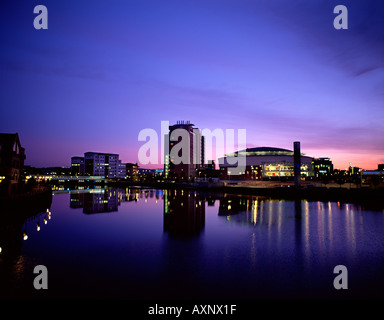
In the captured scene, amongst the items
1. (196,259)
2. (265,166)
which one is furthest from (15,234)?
(265,166)

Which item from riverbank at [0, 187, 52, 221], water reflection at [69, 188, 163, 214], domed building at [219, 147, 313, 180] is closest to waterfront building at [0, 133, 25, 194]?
riverbank at [0, 187, 52, 221]

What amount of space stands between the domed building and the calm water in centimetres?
12926

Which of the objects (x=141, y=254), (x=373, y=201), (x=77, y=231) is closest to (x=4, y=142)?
(x=77, y=231)

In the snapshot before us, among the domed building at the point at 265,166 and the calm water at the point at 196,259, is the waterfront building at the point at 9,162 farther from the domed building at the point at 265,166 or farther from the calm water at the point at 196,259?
the domed building at the point at 265,166

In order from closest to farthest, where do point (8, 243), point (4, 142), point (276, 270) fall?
point (276, 270)
point (8, 243)
point (4, 142)

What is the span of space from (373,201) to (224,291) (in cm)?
6039

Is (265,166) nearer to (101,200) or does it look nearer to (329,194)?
(329,194)

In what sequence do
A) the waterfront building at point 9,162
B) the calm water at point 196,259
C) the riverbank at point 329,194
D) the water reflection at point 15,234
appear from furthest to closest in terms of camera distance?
the riverbank at point 329,194
the waterfront building at point 9,162
the water reflection at point 15,234
the calm water at point 196,259

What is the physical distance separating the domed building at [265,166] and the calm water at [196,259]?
129257 mm

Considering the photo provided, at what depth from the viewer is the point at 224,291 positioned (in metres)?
14.3

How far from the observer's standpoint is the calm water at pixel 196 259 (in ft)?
47.4

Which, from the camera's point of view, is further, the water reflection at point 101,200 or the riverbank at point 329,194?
the riverbank at point 329,194

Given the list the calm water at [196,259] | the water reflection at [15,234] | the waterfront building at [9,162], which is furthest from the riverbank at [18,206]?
the waterfront building at [9,162]
